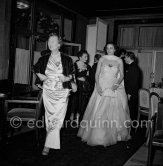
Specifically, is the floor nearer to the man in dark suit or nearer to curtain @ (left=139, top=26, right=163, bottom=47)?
the man in dark suit

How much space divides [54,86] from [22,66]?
2088 mm

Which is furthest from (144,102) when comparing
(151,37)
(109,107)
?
(151,37)

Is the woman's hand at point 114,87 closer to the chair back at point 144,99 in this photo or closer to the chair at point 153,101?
the chair at point 153,101

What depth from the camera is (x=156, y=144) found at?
241 centimetres

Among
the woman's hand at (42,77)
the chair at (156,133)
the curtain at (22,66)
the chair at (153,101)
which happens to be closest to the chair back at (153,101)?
the chair at (153,101)

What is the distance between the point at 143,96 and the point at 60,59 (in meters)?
2.11

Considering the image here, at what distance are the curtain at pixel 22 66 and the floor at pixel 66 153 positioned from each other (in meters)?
1.35

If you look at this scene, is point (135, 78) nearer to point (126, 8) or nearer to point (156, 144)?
point (156, 144)

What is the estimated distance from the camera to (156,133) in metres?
2.58

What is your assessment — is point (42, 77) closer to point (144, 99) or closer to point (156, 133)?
point (156, 133)

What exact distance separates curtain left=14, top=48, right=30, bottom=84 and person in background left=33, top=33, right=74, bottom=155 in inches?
70.1

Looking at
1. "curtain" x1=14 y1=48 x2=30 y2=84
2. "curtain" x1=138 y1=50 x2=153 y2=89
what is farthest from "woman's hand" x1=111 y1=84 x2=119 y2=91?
"curtain" x1=138 y1=50 x2=153 y2=89

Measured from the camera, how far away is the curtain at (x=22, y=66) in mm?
4797

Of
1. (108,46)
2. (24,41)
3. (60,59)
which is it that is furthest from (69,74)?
(24,41)
